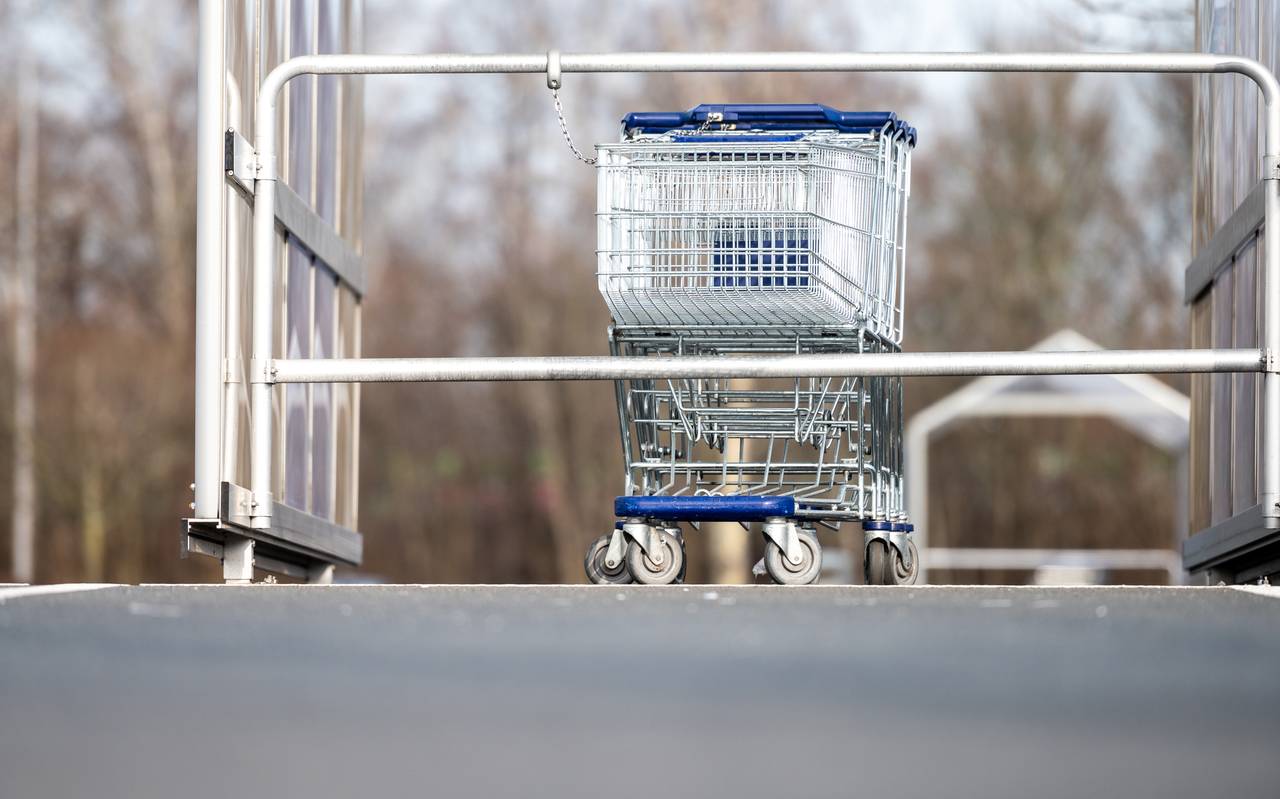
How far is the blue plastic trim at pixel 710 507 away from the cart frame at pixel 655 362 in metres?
0.67

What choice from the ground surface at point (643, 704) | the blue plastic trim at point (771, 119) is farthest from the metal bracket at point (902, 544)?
the ground surface at point (643, 704)

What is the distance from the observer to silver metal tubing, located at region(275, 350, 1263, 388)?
491cm

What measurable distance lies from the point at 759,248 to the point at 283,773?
364 cm

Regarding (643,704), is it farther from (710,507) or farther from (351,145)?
(351,145)

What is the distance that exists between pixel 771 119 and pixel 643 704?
374cm

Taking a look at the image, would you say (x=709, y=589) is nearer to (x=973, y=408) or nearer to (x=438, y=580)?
(x=973, y=408)

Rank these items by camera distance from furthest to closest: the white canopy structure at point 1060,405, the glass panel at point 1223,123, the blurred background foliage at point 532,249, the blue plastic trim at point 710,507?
the blurred background foliage at point 532,249 → the white canopy structure at point 1060,405 → the glass panel at point 1223,123 → the blue plastic trim at point 710,507

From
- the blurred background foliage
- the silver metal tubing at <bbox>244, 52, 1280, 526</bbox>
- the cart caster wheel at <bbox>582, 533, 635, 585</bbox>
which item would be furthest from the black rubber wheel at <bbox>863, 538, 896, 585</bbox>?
the blurred background foliage

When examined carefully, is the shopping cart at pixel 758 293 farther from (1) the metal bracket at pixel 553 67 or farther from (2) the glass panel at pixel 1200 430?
(2) the glass panel at pixel 1200 430

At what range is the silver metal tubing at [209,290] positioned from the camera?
5.09m

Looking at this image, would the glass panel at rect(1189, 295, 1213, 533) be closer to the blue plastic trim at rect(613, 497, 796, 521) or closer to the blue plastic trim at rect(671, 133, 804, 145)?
the blue plastic trim at rect(671, 133, 804, 145)

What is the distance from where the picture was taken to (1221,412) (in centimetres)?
662

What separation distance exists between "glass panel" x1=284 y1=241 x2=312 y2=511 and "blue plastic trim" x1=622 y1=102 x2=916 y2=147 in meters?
1.18

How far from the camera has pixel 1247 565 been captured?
6.16m
